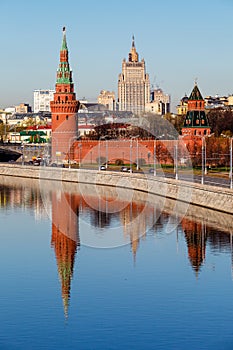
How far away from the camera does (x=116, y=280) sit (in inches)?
1048

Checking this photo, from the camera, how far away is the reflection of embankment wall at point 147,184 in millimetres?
41406

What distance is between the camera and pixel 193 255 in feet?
102

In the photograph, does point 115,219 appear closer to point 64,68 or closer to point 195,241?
point 195,241

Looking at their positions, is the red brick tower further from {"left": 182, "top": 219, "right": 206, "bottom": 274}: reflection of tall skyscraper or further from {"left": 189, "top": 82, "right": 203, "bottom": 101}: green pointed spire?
{"left": 182, "top": 219, "right": 206, "bottom": 274}: reflection of tall skyscraper

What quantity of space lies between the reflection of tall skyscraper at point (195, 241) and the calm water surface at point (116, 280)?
1.4 inches

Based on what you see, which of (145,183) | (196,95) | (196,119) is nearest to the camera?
(145,183)

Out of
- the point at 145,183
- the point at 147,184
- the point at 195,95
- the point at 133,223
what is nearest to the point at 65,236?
the point at 133,223

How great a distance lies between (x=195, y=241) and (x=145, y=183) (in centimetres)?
2233

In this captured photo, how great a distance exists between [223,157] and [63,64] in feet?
75.7

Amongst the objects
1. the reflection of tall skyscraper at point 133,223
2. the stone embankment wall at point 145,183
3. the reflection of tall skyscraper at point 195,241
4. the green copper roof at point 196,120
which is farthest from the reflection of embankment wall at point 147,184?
the green copper roof at point 196,120

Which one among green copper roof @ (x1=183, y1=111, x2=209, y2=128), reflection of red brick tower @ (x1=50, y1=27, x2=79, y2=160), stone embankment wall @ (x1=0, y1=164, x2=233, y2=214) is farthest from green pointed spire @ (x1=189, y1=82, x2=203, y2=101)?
stone embankment wall @ (x1=0, y1=164, x2=233, y2=214)

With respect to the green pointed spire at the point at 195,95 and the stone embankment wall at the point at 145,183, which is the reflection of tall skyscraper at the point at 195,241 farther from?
the green pointed spire at the point at 195,95

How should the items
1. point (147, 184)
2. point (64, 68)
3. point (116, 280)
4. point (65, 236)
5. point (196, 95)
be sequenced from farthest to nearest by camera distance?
point (64, 68) → point (196, 95) → point (147, 184) → point (65, 236) → point (116, 280)

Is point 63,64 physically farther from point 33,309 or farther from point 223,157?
point 33,309
